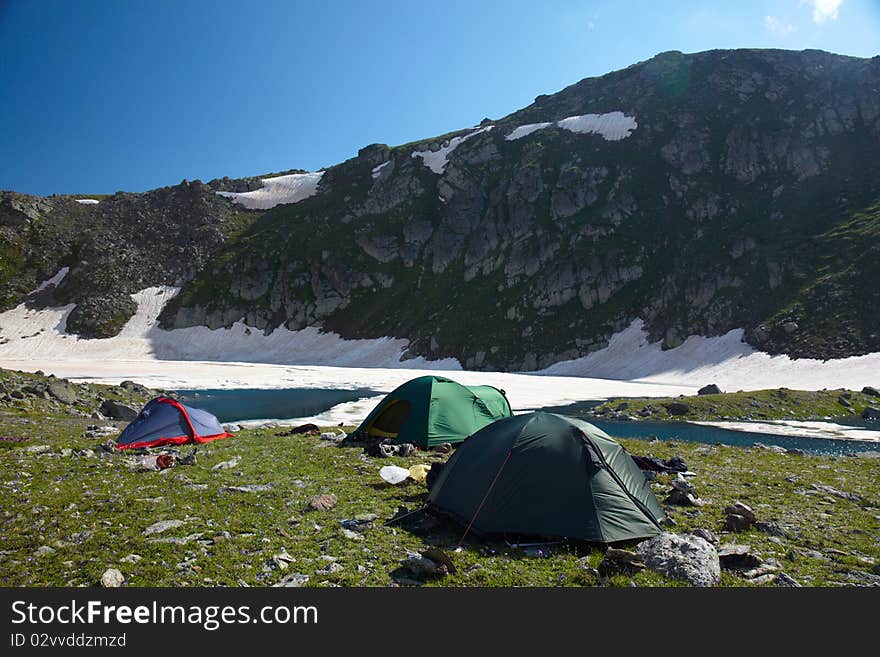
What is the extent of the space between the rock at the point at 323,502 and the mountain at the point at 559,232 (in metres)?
70.1

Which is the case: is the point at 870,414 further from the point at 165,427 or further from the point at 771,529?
the point at 165,427

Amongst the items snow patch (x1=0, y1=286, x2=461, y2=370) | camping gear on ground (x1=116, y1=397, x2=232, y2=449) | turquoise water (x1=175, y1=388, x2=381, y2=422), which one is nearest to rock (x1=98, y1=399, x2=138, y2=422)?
turquoise water (x1=175, y1=388, x2=381, y2=422)

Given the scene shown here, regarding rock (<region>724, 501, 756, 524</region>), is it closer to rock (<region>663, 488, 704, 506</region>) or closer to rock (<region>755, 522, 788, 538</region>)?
rock (<region>755, 522, 788, 538</region>)

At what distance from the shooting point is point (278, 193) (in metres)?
168

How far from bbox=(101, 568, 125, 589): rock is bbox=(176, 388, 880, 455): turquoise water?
26.0 metres

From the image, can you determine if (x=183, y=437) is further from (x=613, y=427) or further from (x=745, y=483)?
(x=613, y=427)

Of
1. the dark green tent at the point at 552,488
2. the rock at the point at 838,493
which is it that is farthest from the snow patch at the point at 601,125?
the dark green tent at the point at 552,488

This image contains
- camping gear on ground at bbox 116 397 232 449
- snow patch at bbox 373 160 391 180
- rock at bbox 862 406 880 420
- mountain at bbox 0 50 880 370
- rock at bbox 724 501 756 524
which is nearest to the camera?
rock at bbox 724 501 756 524

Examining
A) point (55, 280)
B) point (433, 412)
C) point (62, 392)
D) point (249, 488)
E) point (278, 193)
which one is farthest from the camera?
point (278, 193)

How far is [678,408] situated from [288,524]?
122 feet

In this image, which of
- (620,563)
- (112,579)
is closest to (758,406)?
(620,563)

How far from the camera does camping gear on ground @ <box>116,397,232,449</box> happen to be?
61.5ft

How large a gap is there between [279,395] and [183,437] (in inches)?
1410

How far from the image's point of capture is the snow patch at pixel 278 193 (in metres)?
163
